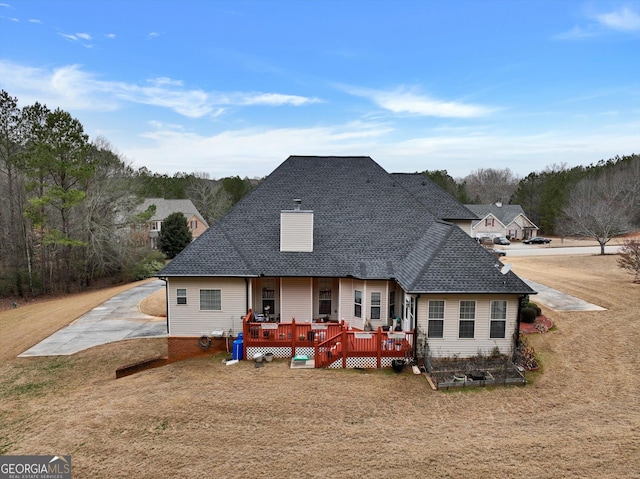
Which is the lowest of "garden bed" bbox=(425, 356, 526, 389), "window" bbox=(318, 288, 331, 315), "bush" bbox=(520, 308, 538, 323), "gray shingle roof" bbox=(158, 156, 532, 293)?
"garden bed" bbox=(425, 356, 526, 389)

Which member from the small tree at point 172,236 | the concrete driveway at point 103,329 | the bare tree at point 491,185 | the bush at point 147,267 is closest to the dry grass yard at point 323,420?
the concrete driveway at point 103,329

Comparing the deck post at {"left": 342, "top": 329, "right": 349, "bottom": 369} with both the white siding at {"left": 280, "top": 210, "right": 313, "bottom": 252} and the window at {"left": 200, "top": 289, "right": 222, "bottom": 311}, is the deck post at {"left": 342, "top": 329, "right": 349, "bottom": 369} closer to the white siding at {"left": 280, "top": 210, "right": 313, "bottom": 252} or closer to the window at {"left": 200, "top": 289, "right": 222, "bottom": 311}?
the white siding at {"left": 280, "top": 210, "right": 313, "bottom": 252}

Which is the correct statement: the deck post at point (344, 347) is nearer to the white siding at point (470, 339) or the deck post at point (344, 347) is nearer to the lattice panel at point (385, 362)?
the lattice panel at point (385, 362)

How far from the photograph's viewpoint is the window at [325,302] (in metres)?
17.8

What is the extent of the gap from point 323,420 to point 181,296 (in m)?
8.50

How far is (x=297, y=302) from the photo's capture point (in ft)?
56.9

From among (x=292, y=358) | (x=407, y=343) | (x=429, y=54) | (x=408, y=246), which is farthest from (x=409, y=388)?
(x=429, y=54)

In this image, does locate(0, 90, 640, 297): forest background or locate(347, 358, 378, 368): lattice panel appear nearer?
locate(347, 358, 378, 368): lattice panel

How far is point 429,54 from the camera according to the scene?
27.7m

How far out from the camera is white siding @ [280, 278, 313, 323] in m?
17.3

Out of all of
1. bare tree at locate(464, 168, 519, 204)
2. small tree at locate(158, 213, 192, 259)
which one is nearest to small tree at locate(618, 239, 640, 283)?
small tree at locate(158, 213, 192, 259)

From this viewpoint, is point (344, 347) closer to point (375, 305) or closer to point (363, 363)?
point (363, 363)

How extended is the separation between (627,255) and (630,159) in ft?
210

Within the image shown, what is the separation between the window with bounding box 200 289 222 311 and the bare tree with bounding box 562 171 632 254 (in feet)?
151
